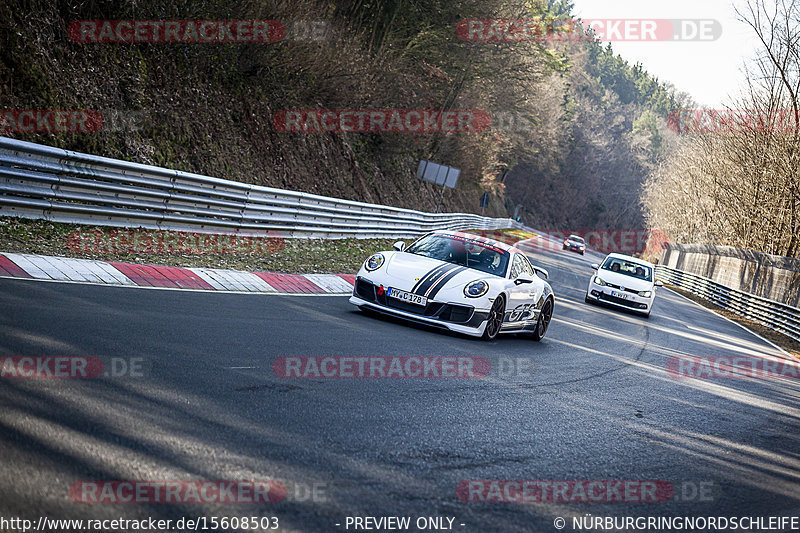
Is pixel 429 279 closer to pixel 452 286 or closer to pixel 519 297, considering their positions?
pixel 452 286

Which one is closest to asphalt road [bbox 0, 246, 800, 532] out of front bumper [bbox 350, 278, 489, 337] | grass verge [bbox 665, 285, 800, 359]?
front bumper [bbox 350, 278, 489, 337]

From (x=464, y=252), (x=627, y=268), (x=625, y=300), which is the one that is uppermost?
(x=627, y=268)

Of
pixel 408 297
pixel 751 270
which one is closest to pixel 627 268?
pixel 408 297

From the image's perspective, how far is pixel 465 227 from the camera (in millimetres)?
42875

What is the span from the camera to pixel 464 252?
11.4 meters

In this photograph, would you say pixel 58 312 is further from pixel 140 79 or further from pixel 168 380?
pixel 140 79

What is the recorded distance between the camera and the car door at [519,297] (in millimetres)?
11141

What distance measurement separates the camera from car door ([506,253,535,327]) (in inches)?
439

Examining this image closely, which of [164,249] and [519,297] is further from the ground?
[519,297]

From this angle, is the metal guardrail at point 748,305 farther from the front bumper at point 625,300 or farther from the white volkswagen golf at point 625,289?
the front bumper at point 625,300

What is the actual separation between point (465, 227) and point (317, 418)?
37987 mm

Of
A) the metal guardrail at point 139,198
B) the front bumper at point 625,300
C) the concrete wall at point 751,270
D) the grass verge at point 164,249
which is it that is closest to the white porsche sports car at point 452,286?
the grass verge at point 164,249

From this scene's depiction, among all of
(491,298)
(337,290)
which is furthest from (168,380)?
(337,290)

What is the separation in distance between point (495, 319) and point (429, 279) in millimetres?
1301
